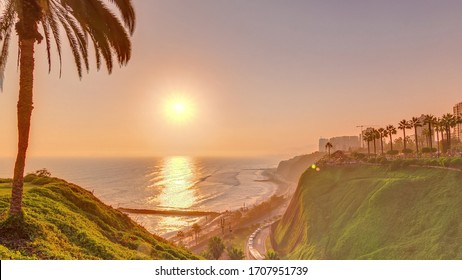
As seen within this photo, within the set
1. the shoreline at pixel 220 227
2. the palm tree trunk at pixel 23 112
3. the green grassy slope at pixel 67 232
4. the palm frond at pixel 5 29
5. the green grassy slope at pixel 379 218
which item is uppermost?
the palm frond at pixel 5 29

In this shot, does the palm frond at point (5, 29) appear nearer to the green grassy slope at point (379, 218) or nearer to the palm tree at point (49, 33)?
the palm tree at point (49, 33)

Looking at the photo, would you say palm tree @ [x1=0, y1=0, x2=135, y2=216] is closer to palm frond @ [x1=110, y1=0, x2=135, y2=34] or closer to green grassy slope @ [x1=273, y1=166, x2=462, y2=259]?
palm frond @ [x1=110, y1=0, x2=135, y2=34]

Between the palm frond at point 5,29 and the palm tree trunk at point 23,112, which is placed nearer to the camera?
the palm tree trunk at point 23,112

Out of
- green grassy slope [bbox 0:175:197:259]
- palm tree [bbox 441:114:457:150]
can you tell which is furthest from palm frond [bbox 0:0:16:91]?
palm tree [bbox 441:114:457:150]

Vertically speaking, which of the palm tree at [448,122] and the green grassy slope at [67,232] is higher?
the palm tree at [448,122]

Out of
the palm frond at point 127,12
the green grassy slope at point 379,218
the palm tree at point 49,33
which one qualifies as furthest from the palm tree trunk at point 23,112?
the green grassy slope at point 379,218

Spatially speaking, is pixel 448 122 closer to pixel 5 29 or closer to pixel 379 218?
pixel 379 218
